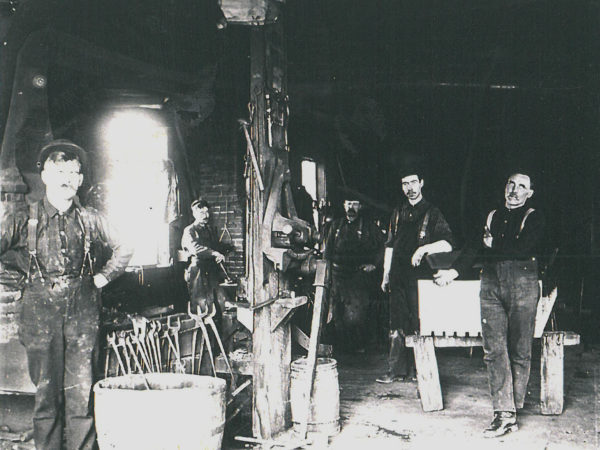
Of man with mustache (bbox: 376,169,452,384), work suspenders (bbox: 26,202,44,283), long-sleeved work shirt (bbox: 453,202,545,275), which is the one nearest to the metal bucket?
work suspenders (bbox: 26,202,44,283)

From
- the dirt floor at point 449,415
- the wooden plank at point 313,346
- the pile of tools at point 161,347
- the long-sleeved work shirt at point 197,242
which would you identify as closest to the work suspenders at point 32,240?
the pile of tools at point 161,347

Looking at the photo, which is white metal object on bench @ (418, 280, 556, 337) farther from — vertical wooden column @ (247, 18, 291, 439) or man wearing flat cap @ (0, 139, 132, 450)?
man wearing flat cap @ (0, 139, 132, 450)

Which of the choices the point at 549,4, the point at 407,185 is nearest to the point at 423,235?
the point at 407,185

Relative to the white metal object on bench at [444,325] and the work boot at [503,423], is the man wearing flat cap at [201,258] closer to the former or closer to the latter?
the white metal object on bench at [444,325]

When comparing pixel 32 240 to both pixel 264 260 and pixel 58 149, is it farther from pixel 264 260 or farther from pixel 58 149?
pixel 264 260

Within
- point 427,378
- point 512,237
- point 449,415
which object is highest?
point 512,237

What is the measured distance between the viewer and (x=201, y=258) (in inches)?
351

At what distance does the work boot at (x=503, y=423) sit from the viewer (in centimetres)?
554

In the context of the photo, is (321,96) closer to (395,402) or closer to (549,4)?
(549,4)

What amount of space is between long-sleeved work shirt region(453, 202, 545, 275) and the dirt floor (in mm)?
1364

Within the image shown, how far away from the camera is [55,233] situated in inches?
193

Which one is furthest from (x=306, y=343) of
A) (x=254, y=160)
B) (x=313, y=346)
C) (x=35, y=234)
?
(x=35, y=234)

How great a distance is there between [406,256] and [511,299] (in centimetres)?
179

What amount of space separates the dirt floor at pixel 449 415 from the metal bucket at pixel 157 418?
0.98 metres
